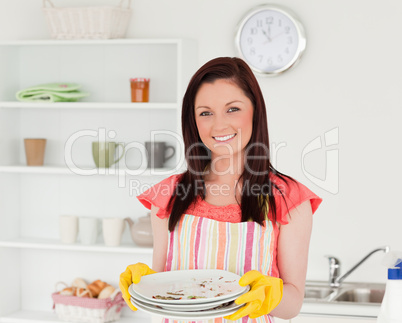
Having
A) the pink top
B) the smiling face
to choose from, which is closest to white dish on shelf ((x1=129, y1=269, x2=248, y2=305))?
the pink top

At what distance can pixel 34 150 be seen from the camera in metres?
2.97

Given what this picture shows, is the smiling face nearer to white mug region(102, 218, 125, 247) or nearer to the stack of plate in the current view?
the stack of plate

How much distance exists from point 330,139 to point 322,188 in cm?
22

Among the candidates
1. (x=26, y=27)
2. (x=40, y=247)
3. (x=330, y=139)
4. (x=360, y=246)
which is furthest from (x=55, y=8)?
(x=360, y=246)

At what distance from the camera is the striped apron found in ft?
4.51

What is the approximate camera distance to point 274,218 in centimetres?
137

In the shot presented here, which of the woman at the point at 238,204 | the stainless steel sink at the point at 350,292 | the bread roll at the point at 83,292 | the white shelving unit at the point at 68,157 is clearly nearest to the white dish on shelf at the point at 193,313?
the woman at the point at 238,204

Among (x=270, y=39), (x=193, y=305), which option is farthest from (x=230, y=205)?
(x=270, y=39)

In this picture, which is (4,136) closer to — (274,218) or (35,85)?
(35,85)

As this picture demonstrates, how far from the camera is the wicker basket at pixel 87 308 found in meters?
2.85

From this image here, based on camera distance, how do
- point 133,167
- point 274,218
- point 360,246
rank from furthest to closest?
point 133,167 → point 360,246 → point 274,218

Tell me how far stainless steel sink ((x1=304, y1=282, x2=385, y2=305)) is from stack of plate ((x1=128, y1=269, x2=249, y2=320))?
54.8 inches

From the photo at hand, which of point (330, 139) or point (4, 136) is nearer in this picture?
point (330, 139)

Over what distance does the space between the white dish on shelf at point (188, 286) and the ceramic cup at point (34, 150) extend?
1.76 meters
